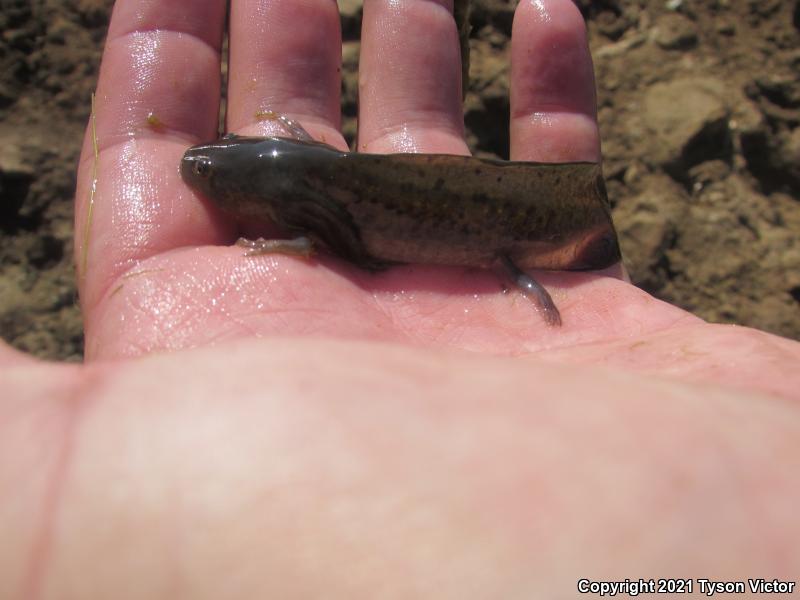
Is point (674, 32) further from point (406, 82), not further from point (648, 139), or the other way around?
point (406, 82)

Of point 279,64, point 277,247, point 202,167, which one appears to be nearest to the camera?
point 277,247

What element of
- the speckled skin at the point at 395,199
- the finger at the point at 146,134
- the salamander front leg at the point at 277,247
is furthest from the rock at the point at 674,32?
the salamander front leg at the point at 277,247

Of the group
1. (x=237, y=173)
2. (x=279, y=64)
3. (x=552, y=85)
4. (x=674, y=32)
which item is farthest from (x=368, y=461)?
(x=674, y=32)

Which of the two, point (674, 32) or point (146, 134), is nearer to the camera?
point (146, 134)

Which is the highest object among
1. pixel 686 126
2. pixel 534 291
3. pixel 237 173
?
pixel 237 173

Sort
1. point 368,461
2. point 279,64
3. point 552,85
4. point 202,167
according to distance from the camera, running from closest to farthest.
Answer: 1. point 368,461
2. point 202,167
3. point 279,64
4. point 552,85

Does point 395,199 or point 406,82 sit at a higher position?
point 406,82

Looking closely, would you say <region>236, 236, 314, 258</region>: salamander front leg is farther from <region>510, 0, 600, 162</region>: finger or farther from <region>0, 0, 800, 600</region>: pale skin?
<region>510, 0, 600, 162</region>: finger
